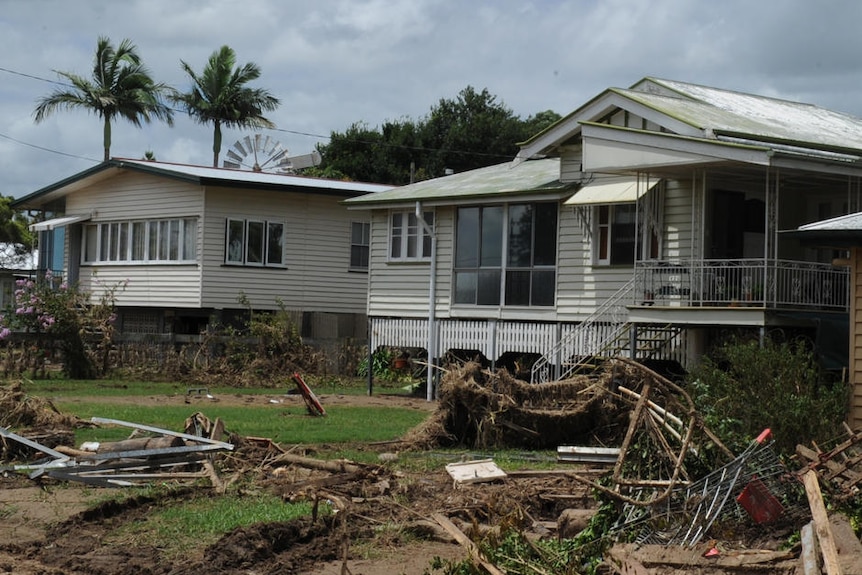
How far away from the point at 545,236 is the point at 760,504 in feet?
55.2

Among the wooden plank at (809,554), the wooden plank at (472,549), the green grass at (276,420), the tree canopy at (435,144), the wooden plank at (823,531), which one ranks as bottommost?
the green grass at (276,420)

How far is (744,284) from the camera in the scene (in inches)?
803

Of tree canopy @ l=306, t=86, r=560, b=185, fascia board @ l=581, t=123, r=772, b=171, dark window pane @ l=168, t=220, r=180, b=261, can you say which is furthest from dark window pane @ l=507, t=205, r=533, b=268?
tree canopy @ l=306, t=86, r=560, b=185

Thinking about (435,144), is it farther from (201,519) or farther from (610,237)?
(201,519)

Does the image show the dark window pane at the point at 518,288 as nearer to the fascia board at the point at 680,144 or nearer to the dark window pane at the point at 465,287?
the dark window pane at the point at 465,287

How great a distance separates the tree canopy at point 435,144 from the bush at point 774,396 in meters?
46.5

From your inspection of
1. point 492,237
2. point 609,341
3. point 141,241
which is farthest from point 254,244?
point 609,341

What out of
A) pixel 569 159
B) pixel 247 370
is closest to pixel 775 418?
pixel 569 159

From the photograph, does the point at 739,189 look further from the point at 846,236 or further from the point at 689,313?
the point at 846,236

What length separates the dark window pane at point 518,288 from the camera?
26.2 m

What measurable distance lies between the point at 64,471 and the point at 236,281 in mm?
21413

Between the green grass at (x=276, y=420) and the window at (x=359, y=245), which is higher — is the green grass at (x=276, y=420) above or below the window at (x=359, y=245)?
below

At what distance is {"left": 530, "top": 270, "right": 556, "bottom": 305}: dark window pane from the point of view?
25.6 meters

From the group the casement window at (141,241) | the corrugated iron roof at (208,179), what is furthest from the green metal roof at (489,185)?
the casement window at (141,241)
